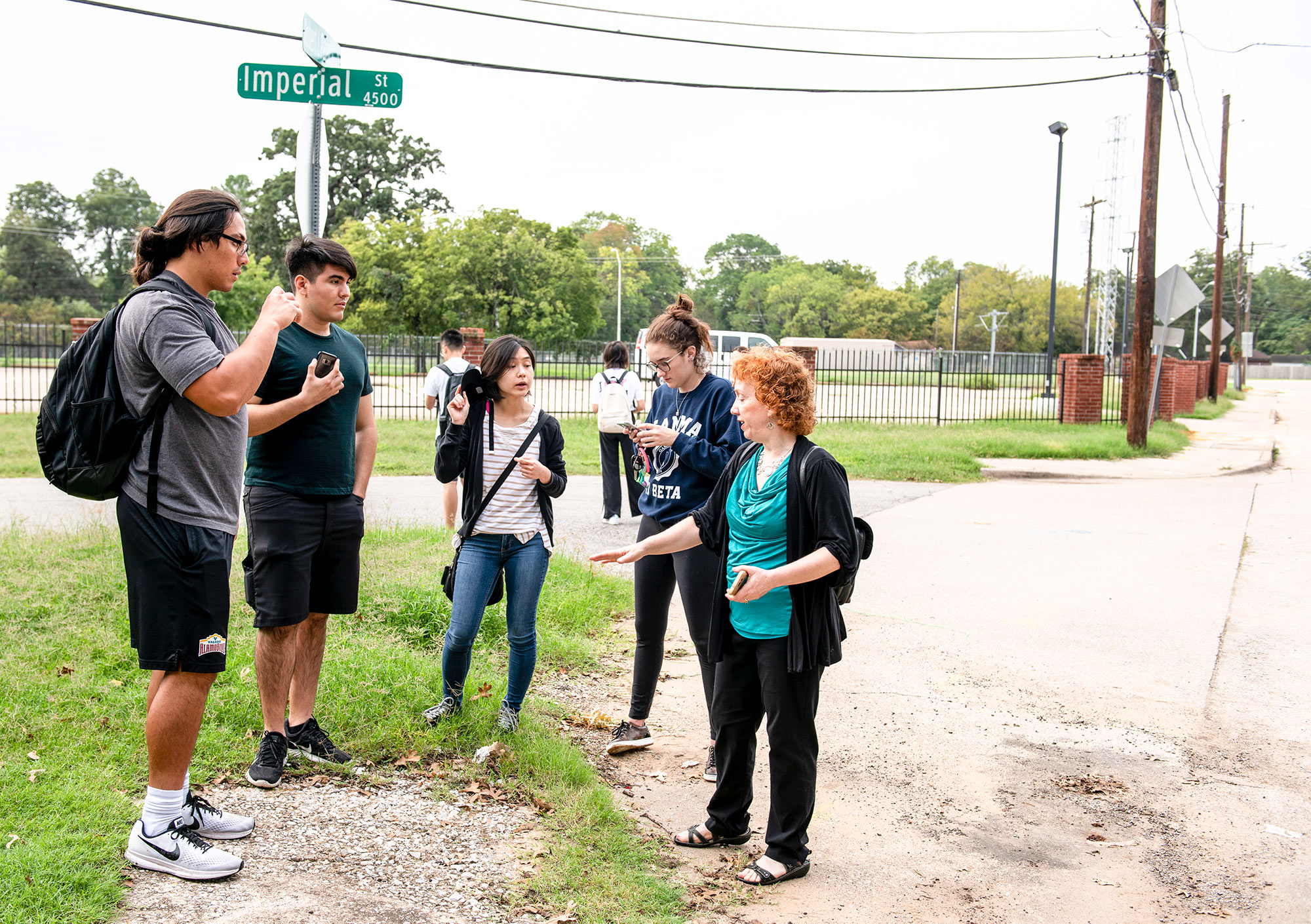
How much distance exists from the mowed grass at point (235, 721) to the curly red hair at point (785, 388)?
168cm

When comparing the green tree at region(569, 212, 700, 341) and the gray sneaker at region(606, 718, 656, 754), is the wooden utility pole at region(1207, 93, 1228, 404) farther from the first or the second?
the green tree at region(569, 212, 700, 341)

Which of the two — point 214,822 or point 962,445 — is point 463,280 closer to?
point 962,445

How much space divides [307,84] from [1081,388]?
19.7 metres

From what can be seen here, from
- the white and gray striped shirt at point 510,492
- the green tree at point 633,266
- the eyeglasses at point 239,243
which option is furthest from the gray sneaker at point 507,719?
the green tree at point 633,266

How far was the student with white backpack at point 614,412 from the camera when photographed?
33.0ft

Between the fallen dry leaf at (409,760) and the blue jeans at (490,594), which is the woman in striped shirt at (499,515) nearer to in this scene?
the blue jeans at (490,594)

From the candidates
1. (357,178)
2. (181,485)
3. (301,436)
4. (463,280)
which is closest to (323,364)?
(301,436)

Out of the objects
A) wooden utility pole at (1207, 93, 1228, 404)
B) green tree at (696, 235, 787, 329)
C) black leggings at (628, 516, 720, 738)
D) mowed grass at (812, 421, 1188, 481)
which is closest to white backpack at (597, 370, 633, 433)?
mowed grass at (812, 421, 1188, 481)

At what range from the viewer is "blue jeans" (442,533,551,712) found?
4492 millimetres

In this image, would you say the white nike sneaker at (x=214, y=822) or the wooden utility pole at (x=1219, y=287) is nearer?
the white nike sneaker at (x=214, y=822)

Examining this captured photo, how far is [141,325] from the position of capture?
10.2ft

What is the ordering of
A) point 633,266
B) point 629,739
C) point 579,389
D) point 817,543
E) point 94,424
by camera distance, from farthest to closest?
point 633,266 → point 579,389 → point 629,739 → point 817,543 → point 94,424

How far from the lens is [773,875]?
11.3ft

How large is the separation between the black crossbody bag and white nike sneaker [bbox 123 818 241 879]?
147 cm
